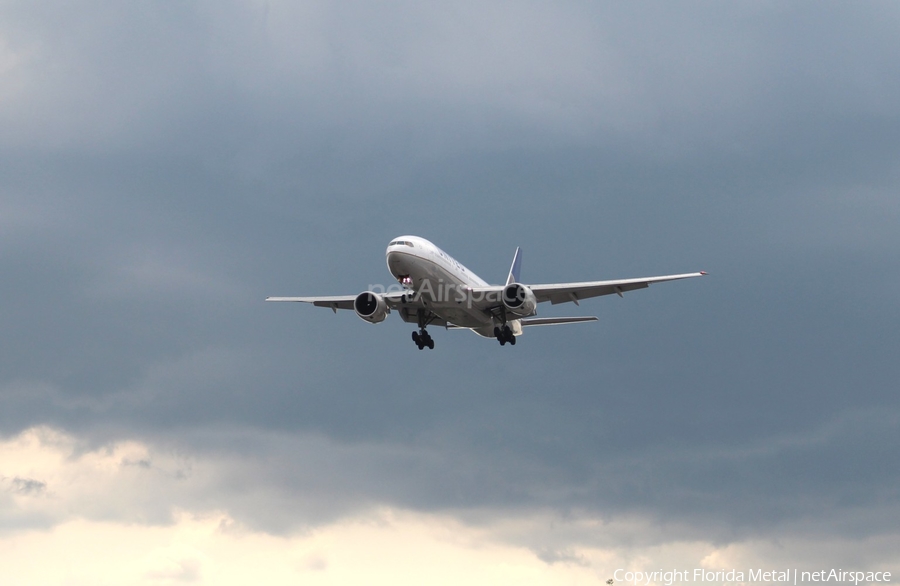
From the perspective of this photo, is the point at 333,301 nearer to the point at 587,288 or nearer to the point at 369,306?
the point at 369,306

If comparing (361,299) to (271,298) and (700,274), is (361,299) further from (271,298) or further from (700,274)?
(700,274)

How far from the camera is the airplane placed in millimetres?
68750

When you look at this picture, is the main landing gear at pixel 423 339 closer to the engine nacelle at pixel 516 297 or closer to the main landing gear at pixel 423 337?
the main landing gear at pixel 423 337

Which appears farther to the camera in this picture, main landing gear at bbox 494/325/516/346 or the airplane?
main landing gear at bbox 494/325/516/346

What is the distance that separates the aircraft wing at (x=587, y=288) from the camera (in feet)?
230

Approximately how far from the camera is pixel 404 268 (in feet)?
225

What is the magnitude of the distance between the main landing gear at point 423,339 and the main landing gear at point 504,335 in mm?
4779

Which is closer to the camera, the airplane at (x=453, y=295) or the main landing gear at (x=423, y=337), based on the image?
the airplane at (x=453, y=295)

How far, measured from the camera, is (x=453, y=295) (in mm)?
70812

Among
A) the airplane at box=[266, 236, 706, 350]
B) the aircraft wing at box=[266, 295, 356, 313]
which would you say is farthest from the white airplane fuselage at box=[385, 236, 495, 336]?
the aircraft wing at box=[266, 295, 356, 313]

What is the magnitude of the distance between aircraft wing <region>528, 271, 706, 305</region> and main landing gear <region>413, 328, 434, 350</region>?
8.42 meters

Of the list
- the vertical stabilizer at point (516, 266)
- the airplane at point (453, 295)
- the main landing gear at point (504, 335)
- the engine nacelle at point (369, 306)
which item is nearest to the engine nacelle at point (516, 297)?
the airplane at point (453, 295)

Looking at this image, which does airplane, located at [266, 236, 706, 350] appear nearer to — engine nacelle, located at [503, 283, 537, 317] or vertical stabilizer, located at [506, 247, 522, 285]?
engine nacelle, located at [503, 283, 537, 317]

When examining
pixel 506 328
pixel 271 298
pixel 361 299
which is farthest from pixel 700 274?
pixel 271 298
